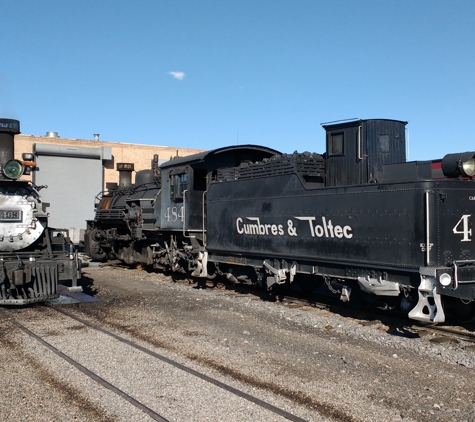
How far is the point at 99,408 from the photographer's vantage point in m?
4.51

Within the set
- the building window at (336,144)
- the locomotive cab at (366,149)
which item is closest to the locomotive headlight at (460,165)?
the locomotive cab at (366,149)

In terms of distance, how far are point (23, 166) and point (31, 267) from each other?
220cm

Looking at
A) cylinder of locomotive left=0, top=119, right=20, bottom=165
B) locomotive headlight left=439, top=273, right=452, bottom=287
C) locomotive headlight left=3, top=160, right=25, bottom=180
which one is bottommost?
locomotive headlight left=439, top=273, right=452, bottom=287

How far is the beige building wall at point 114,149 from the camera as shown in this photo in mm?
26297

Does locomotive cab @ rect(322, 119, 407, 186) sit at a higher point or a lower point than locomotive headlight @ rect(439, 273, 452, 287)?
higher

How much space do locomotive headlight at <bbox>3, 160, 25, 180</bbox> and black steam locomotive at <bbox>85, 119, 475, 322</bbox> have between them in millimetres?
3844

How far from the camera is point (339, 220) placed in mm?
8148

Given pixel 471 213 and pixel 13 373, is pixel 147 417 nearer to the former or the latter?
pixel 13 373

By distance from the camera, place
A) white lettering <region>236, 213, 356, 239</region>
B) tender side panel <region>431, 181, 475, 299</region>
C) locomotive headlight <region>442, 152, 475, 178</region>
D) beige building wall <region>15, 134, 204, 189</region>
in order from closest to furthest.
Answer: tender side panel <region>431, 181, 475, 299</region>, locomotive headlight <region>442, 152, 475, 178</region>, white lettering <region>236, 213, 356, 239</region>, beige building wall <region>15, 134, 204, 189</region>

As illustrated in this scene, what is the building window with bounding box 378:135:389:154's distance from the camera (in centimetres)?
862

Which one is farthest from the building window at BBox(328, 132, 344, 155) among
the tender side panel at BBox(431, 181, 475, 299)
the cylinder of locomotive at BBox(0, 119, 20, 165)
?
the cylinder of locomotive at BBox(0, 119, 20, 165)

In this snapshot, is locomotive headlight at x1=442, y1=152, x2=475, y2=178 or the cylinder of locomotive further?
the cylinder of locomotive

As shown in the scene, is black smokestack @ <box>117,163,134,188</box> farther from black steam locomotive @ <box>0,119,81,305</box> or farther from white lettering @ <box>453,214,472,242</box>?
white lettering @ <box>453,214,472,242</box>

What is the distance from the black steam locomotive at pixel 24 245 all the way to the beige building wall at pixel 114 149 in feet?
55.6
